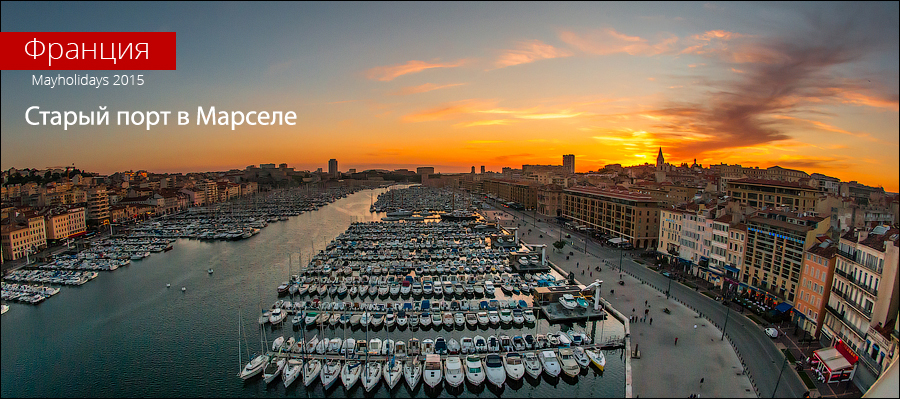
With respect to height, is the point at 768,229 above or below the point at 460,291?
above

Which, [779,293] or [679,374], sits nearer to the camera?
[679,374]

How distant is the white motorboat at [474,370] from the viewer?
10680mm

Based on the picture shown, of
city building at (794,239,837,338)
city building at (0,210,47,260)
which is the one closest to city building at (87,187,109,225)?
city building at (0,210,47,260)

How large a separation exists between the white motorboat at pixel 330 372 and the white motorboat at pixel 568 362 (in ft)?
20.0

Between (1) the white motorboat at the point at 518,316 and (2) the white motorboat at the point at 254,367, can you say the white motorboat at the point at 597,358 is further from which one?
(2) the white motorboat at the point at 254,367

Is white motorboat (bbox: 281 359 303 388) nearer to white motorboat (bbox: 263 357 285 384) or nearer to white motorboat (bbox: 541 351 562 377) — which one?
white motorboat (bbox: 263 357 285 384)

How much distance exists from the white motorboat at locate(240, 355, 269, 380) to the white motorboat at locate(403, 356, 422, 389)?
153 inches

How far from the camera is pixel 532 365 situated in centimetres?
1119

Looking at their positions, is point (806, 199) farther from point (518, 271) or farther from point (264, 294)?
Answer: point (264, 294)

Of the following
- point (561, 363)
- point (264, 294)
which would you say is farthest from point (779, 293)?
point (264, 294)

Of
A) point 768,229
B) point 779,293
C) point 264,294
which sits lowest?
point 264,294

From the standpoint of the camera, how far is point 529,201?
49.6 meters

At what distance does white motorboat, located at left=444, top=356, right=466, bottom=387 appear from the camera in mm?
10586

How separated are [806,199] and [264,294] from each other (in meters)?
27.8
